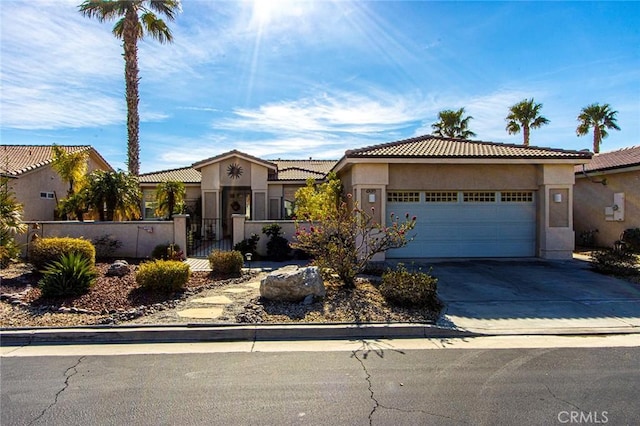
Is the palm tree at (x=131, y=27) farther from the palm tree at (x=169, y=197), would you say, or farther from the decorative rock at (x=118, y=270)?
the decorative rock at (x=118, y=270)

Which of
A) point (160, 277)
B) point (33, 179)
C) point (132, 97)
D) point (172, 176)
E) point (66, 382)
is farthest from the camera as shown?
Result: point (172, 176)

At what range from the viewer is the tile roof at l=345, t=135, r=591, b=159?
13953 mm

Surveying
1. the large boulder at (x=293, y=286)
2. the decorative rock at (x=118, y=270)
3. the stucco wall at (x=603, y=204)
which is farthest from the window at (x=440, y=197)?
the decorative rock at (x=118, y=270)

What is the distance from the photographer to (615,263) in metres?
11.8

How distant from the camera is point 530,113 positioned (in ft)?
105

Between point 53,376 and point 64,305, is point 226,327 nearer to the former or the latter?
point 53,376

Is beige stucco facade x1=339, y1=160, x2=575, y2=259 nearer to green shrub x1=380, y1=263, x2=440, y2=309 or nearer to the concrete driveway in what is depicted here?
the concrete driveway

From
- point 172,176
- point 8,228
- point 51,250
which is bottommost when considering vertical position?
point 51,250

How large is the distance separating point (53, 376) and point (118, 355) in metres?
0.87

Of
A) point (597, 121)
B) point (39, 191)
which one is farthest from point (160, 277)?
point (597, 121)

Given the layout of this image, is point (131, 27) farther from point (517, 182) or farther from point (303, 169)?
point (517, 182)

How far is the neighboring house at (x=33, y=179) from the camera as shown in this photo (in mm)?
18625

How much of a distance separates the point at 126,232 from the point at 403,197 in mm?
10314

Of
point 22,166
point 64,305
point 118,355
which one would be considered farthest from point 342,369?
point 22,166
